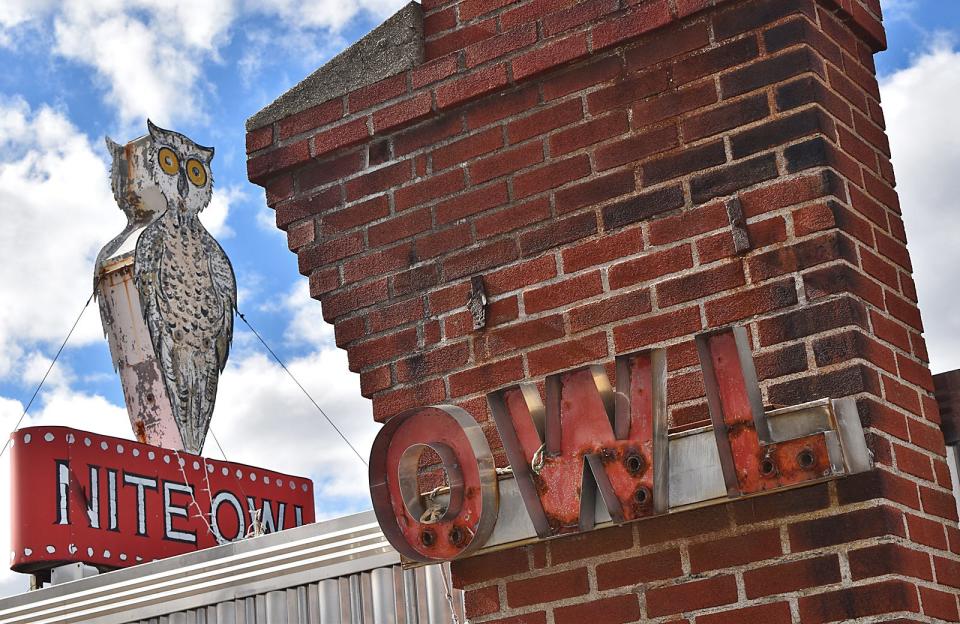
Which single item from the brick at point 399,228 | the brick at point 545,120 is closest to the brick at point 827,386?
the brick at point 545,120

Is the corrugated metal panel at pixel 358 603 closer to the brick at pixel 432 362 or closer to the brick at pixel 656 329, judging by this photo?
the brick at pixel 432 362

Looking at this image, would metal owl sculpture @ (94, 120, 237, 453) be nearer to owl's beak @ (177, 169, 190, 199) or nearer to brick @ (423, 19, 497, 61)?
owl's beak @ (177, 169, 190, 199)

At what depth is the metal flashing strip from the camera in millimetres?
5629

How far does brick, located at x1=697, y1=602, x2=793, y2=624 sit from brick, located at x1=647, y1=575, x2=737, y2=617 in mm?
31

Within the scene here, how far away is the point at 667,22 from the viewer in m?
3.90

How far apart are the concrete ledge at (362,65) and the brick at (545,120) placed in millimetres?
467

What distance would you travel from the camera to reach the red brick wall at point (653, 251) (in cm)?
349

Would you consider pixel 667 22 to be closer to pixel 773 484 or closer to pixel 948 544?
pixel 773 484

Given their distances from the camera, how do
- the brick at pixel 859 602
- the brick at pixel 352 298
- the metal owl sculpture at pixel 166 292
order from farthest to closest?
the metal owl sculpture at pixel 166 292 < the brick at pixel 352 298 < the brick at pixel 859 602

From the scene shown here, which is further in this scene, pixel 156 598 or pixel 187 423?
pixel 187 423

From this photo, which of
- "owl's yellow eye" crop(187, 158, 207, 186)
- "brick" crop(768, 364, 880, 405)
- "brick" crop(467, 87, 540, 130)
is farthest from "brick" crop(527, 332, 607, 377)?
"owl's yellow eye" crop(187, 158, 207, 186)

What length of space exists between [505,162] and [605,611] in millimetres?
1399

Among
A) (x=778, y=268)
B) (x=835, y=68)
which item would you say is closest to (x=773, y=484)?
(x=778, y=268)

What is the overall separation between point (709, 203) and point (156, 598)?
12.4 ft
